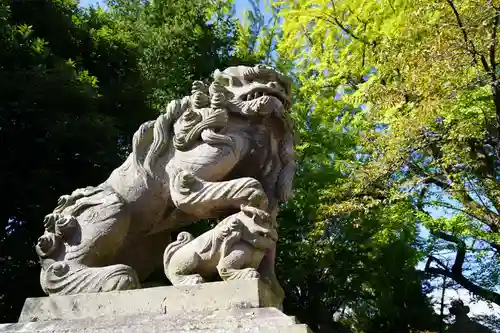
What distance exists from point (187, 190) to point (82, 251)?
794 millimetres

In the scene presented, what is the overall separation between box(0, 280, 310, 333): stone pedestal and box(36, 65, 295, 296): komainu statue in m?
0.10

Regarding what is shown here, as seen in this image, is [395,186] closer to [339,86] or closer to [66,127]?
[339,86]

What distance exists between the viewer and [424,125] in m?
8.07

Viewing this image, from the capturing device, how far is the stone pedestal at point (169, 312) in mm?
2840

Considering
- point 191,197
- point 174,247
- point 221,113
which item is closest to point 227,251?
point 174,247

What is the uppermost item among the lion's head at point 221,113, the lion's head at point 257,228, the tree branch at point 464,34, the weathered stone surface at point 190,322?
the tree branch at point 464,34

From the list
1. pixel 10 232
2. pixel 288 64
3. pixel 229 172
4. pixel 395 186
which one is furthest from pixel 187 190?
pixel 288 64

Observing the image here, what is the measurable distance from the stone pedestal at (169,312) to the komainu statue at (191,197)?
0.10 metres

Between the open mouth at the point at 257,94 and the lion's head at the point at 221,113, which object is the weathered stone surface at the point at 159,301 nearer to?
the lion's head at the point at 221,113

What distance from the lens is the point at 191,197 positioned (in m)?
3.47

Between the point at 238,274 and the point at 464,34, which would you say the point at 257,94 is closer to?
the point at 238,274

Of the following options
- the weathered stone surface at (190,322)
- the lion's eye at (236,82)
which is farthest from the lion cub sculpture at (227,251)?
the lion's eye at (236,82)

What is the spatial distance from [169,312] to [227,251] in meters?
0.47

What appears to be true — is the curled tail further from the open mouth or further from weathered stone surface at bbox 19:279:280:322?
the open mouth
